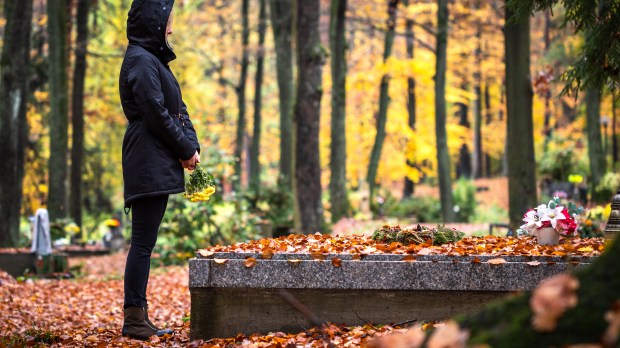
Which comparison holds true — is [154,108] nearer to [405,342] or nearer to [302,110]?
[405,342]

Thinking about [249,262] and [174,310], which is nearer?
[249,262]

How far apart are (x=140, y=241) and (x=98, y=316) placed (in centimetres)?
324

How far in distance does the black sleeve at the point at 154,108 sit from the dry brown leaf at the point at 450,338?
361 cm

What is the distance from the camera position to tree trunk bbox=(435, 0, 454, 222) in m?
22.1

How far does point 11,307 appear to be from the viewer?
859 cm

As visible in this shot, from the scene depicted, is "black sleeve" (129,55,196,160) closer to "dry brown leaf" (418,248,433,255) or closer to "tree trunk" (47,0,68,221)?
"dry brown leaf" (418,248,433,255)

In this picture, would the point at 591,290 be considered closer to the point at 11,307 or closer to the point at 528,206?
the point at 11,307

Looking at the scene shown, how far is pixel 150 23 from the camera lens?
6.21 metres

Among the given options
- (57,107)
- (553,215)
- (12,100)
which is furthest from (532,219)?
(57,107)

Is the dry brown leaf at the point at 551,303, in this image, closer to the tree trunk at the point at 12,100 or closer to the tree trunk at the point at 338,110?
the tree trunk at the point at 12,100

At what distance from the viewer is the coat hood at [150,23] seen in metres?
6.18

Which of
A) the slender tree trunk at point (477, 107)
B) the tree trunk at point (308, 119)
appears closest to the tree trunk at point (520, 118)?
the tree trunk at point (308, 119)

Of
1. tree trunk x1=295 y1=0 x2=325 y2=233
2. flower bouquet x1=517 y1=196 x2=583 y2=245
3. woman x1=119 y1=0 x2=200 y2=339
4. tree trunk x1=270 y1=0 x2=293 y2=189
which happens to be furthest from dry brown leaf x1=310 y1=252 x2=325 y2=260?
tree trunk x1=270 y1=0 x2=293 y2=189

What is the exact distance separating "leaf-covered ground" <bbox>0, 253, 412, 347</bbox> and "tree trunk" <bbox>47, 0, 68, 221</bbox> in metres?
3.09
